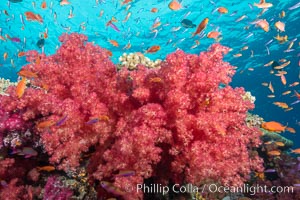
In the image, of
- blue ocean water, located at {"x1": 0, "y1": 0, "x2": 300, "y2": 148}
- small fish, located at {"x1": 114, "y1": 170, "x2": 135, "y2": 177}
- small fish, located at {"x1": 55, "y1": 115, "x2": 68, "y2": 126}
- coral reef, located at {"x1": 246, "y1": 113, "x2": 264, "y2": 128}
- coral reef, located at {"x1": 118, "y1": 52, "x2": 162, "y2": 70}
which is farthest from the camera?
blue ocean water, located at {"x1": 0, "y1": 0, "x2": 300, "y2": 148}

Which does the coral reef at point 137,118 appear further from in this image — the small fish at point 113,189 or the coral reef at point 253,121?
the coral reef at point 253,121

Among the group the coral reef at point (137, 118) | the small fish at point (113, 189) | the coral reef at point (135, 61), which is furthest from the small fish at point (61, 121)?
the coral reef at point (135, 61)

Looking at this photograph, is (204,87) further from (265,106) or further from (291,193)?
(265,106)

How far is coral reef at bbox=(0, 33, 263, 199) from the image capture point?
3617 mm

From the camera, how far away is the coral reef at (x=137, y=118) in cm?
362

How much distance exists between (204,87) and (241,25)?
990 inches

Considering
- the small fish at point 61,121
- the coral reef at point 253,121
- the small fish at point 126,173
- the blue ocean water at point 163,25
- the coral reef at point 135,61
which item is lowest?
the small fish at point 126,173

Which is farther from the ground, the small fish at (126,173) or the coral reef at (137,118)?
the coral reef at (137,118)

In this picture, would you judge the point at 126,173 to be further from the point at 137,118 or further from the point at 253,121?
the point at 253,121

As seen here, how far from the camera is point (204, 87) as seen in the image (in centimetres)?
376

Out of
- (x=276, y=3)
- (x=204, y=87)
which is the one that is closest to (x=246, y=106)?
(x=204, y=87)

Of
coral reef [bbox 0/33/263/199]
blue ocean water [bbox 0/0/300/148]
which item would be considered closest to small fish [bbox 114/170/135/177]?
coral reef [bbox 0/33/263/199]

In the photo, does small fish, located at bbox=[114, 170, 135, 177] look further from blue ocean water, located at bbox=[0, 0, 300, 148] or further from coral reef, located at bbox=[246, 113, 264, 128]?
blue ocean water, located at bbox=[0, 0, 300, 148]

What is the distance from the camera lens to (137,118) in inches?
147
